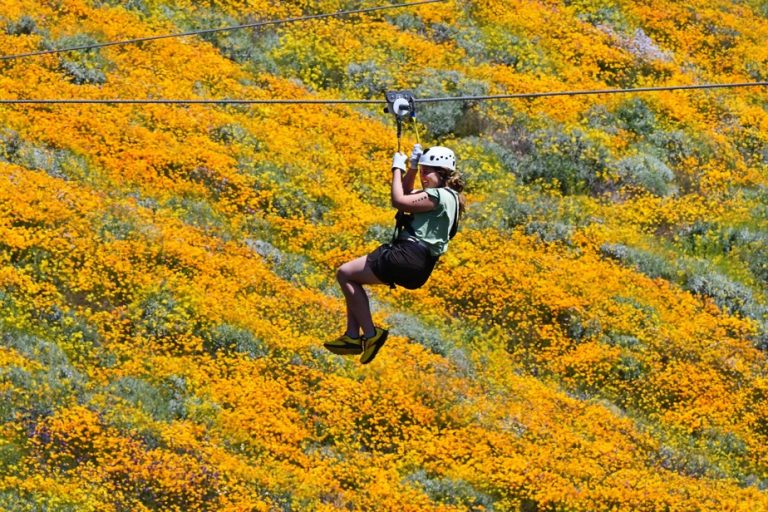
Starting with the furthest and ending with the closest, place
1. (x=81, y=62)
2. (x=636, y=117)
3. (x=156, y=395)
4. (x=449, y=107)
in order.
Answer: (x=636, y=117) → (x=449, y=107) → (x=81, y=62) → (x=156, y=395)

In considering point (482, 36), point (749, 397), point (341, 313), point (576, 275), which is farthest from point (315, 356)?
point (482, 36)

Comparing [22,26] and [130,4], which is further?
[130,4]

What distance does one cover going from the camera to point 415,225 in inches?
429

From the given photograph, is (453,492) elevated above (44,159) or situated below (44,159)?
below

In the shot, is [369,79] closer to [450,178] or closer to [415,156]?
[450,178]

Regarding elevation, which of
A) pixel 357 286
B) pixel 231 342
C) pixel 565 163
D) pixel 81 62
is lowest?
pixel 565 163

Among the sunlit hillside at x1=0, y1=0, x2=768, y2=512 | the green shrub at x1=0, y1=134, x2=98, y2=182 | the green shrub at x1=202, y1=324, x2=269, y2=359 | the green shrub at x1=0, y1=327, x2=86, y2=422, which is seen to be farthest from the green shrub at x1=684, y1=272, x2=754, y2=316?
the green shrub at x1=0, y1=327, x2=86, y2=422

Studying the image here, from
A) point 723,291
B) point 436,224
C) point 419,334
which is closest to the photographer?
point 436,224

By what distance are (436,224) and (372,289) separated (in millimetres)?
10992

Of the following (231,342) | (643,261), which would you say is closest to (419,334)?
(231,342)

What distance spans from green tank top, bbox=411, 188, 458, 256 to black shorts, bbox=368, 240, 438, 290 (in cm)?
8

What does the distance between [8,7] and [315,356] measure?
11.8m

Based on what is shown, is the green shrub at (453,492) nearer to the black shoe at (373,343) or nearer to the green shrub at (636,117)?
the black shoe at (373,343)

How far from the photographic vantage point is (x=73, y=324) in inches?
722
